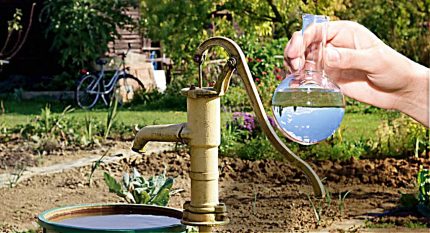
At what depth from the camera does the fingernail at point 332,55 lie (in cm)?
186

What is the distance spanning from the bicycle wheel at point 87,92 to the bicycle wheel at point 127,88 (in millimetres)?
331

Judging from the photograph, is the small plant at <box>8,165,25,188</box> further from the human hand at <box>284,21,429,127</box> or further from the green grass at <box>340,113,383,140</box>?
the human hand at <box>284,21,429,127</box>

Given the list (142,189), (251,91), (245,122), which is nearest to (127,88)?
(245,122)

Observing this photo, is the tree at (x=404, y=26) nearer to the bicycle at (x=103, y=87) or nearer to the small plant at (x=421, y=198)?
the bicycle at (x=103, y=87)

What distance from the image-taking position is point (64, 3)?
14539mm

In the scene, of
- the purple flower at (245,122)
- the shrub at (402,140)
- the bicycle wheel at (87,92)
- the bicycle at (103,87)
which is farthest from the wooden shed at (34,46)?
the shrub at (402,140)

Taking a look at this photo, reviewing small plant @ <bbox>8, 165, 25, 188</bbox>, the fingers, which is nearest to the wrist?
the fingers

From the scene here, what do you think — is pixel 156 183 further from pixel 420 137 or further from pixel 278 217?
pixel 420 137

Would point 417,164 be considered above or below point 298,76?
below

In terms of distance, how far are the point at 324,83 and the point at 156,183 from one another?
3.17 meters

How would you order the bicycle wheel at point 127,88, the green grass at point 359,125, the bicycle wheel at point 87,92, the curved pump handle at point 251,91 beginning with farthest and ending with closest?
1. the bicycle wheel at point 127,88
2. the bicycle wheel at point 87,92
3. the green grass at point 359,125
4. the curved pump handle at point 251,91

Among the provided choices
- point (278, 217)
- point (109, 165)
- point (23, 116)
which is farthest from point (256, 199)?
point (23, 116)

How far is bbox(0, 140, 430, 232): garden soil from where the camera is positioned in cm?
559

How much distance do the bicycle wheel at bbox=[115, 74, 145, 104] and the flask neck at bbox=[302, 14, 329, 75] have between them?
11.9m
